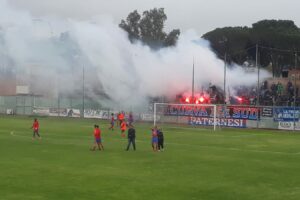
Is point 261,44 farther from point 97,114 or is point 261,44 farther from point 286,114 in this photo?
point 286,114

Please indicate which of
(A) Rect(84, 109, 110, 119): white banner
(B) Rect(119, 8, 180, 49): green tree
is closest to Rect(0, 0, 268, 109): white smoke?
(A) Rect(84, 109, 110, 119): white banner

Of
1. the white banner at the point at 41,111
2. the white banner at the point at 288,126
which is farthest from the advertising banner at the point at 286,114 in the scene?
the white banner at the point at 41,111

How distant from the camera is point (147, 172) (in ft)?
71.9

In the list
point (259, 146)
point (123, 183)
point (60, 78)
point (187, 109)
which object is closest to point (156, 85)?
point (187, 109)

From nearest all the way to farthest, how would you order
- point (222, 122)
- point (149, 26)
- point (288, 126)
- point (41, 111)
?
point (288, 126)
point (222, 122)
point (41, 111)
point (149, 26)

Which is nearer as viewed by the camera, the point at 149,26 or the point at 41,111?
the point at 41,111

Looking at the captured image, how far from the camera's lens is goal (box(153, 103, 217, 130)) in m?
58.7

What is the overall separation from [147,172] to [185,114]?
40056 mm

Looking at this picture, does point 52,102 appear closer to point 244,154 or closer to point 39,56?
point 39,56

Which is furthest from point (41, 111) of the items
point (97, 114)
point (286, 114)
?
point (286, 114)

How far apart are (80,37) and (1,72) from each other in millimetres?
15126

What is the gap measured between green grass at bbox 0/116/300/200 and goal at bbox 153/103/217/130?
23.7m

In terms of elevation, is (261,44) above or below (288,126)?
above

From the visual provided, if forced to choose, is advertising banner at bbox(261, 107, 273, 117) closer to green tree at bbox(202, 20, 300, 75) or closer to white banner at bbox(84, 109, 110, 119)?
white banner at bbox(84, 109, 110, 119)
